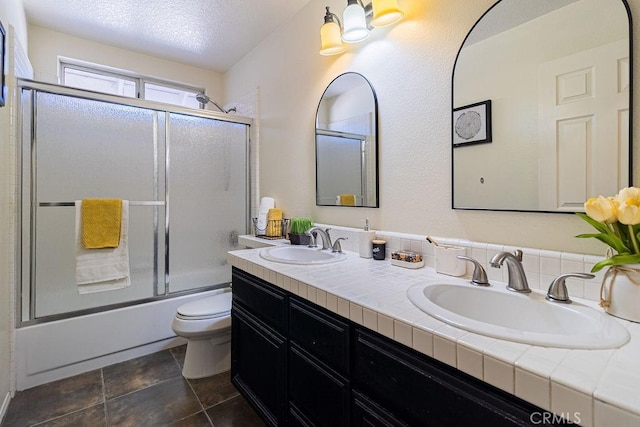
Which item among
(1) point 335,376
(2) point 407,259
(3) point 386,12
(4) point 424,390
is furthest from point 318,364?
(3) point 386,12

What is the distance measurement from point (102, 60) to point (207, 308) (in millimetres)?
2376

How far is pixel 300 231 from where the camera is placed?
6.34ft

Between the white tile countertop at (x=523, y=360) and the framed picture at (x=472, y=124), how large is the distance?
65 cm

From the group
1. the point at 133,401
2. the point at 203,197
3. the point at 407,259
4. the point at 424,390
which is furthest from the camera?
the point at 203,197

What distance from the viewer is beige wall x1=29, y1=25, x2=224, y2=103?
2.32m

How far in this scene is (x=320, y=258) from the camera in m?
1.67

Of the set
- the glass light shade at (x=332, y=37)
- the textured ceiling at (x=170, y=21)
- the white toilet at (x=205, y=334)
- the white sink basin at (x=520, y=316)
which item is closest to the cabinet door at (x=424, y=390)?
the white sink basin at (x=520, y=316)

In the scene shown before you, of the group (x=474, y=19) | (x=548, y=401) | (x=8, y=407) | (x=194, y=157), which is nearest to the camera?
(x=548, y=401)

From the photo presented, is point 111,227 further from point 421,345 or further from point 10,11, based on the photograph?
point 421,345

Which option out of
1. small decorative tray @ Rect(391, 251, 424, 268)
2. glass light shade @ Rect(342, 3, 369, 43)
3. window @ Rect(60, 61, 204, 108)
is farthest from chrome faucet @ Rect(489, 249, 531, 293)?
window @ Rect(60, 61, 204, 108)

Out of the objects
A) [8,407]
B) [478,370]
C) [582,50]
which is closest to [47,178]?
[8,407]

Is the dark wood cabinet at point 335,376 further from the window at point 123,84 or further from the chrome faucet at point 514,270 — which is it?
the window at point 123,84

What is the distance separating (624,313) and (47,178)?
2.79 m

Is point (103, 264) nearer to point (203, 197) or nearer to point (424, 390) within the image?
point (203, 197)
